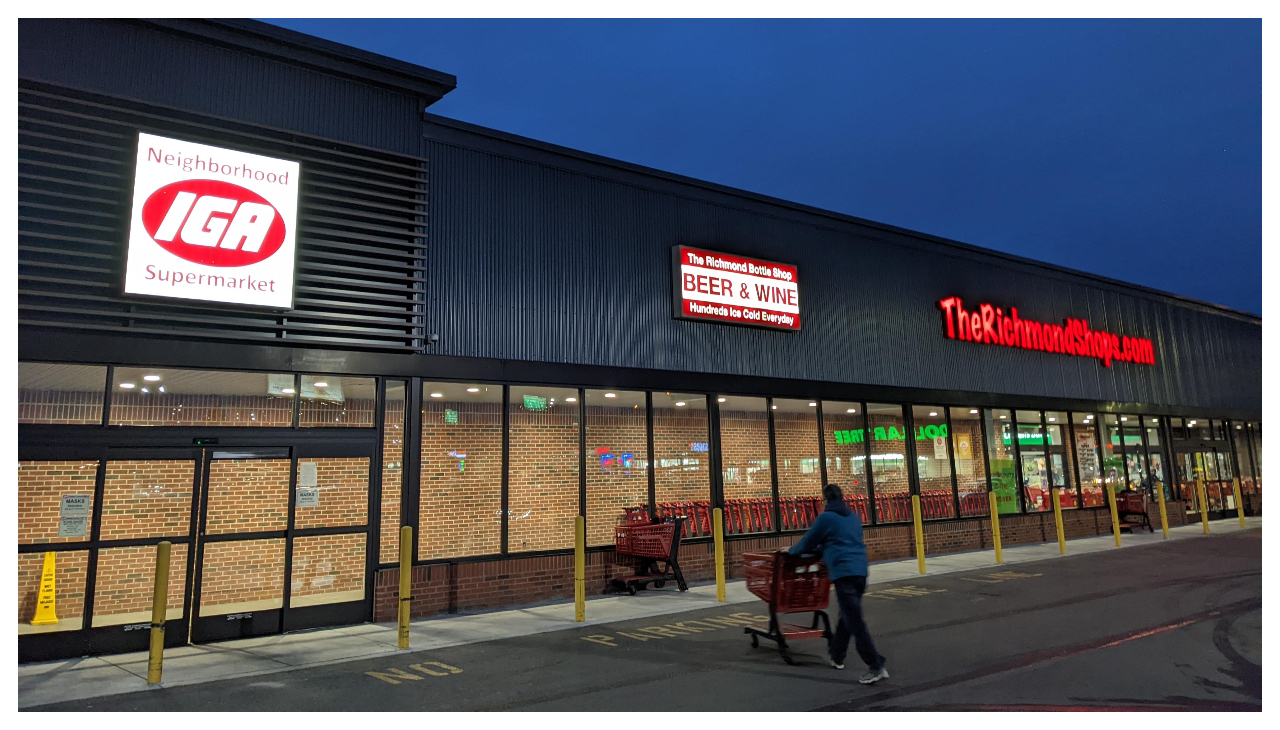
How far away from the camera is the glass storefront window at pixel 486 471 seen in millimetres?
11844

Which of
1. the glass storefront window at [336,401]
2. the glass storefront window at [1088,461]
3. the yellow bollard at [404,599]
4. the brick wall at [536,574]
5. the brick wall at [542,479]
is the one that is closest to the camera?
the yellow bollard at [404,599]

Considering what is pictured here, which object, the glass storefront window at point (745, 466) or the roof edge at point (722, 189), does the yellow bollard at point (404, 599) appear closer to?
the roof edge at point (722, 189)

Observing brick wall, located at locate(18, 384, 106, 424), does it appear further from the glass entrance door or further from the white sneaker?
the white sneaker

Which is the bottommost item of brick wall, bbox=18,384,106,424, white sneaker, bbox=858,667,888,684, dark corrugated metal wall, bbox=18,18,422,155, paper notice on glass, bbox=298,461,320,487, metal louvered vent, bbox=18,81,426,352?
white sneaker, bbox=858,667,888,684

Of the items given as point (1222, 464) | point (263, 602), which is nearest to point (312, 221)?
point (263, 602)

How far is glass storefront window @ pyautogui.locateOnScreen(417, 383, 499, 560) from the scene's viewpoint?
1184 centimetres

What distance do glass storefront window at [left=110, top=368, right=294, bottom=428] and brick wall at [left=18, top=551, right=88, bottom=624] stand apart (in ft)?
5.65

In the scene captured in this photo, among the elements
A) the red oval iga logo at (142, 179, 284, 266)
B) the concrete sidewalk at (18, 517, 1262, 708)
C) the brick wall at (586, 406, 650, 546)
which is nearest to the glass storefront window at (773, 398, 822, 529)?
the concrete sidewalk at (18, 517, 1262, 708)

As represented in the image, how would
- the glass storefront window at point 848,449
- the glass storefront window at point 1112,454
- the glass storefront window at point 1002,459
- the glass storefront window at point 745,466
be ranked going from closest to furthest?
the glass storefront window at point 745,466 < the glass storefront window at point 848,449 < the glass storefront window at point 1002,459 < the glass storefront window at point 1112,454

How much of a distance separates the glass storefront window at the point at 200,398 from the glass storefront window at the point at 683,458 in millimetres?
6804

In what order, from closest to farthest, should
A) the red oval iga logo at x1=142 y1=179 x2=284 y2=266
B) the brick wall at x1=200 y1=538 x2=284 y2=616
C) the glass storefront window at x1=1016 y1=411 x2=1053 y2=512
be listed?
the brick wall at x1=200 y1=538 x2=284 y2=616
the red oval iga logo at x1=142 y1=179 x2=284 y2=266
the glass storefront window at x1=1016 y1=411 x2=1053 y2=512

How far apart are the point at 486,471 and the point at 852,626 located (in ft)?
23.6

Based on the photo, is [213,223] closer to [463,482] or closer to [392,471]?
[392,471]

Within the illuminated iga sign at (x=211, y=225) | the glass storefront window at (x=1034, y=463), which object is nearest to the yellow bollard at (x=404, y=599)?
the illuminated iga sign at (x=211, y=225)
